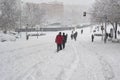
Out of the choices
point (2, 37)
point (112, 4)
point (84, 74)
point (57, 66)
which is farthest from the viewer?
point (2, 37)

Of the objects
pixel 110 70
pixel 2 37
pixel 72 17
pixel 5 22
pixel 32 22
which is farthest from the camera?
pixel 72 17

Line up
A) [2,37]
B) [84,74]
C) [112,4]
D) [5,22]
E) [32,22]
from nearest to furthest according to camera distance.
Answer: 1. [84,74]
2. [112,4]
3. [2,37]
4. [5,22]
5. [32,22]

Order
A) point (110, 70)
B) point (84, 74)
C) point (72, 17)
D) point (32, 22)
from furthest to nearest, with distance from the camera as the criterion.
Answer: point (72, 17), point (32, 22), point (110, 70), point (84, 74)

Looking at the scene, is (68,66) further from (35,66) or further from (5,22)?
(5,22)

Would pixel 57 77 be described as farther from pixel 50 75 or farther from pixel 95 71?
pixel 95 71

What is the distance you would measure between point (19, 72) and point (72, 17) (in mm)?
184543

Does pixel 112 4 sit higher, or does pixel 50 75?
pixel 112 4

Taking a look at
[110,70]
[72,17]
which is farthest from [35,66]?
[72,17]

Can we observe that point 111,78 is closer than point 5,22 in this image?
Yes

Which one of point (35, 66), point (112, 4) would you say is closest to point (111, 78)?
point (35, 66)

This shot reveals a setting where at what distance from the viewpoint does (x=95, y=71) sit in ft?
41.5

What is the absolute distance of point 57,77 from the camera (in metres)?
11.2

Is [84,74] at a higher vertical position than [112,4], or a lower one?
lower

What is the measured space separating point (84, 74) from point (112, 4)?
730 inches
